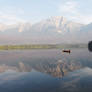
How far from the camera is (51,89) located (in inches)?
1502

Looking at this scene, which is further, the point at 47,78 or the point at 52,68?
the point at 52,68

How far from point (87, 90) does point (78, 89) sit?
2.65 m

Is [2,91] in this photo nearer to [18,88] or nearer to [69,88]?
[18,88]

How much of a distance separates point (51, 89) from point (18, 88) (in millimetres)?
11135

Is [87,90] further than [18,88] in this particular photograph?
No

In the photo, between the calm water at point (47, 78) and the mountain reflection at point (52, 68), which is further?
the mountain reflection at point (52, 68)

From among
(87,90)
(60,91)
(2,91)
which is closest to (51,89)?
(60,91)

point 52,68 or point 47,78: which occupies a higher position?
point 47,78

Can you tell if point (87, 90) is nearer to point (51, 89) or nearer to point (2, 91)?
point (51, 89)

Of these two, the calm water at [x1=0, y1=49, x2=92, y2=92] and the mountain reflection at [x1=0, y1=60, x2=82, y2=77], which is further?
the mountain reflection at [x1=0, y1=60, x2=82, y2=77]

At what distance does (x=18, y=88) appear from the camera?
3994 cm

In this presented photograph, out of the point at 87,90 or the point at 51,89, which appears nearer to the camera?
the point at 87,90

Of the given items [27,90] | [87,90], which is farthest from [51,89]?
[87,90]

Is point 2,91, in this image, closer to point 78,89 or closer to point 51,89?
point 51,89
